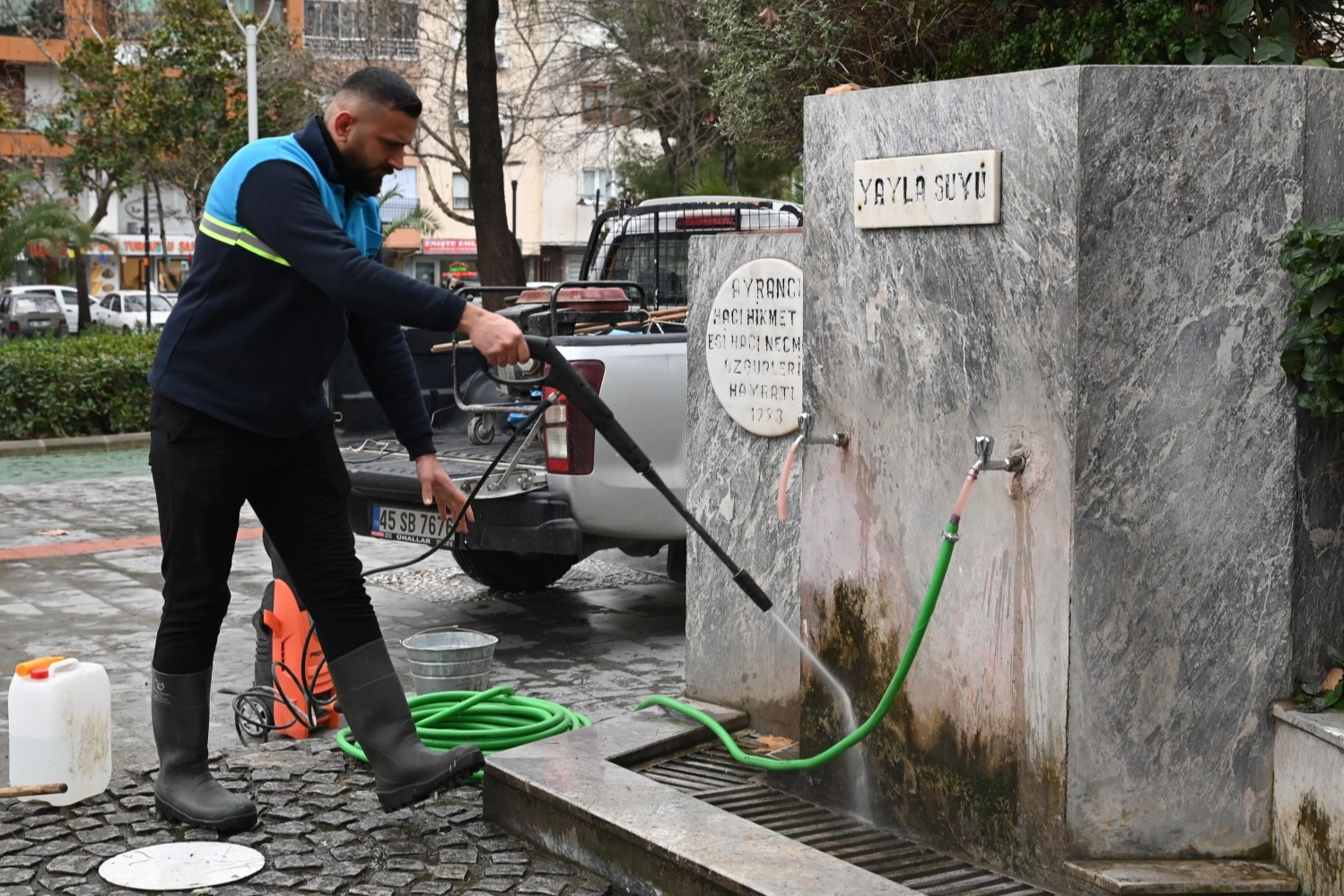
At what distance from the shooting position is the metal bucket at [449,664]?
18.4 ft

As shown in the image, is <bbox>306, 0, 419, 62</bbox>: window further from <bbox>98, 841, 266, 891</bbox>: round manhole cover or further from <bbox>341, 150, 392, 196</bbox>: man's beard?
<bbox>98, 841, 266, 891</bbox>: round manhole cover

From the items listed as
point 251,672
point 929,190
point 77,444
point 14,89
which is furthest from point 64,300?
point 929,190

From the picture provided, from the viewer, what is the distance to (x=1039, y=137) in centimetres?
349

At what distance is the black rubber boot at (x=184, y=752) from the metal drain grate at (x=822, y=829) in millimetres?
1138

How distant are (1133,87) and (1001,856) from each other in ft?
5.68

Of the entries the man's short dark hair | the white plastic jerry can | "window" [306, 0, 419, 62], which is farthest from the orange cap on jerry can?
"window" [306, 0, 419, 62]

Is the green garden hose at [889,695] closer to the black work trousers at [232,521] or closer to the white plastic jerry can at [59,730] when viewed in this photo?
→ the black work trousers at [232,521]

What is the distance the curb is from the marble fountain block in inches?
504

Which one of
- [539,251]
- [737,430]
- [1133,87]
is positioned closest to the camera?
[1133,87]

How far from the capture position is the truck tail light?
6.77 meters

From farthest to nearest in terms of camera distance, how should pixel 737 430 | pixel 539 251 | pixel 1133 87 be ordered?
pixel 539 251
pixel 737 430
pixel 1133 87

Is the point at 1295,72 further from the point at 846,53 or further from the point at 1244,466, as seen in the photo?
the point at 846,53

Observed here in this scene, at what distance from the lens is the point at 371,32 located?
96.0 ft

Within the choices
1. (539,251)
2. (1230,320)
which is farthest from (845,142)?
(539,251)
